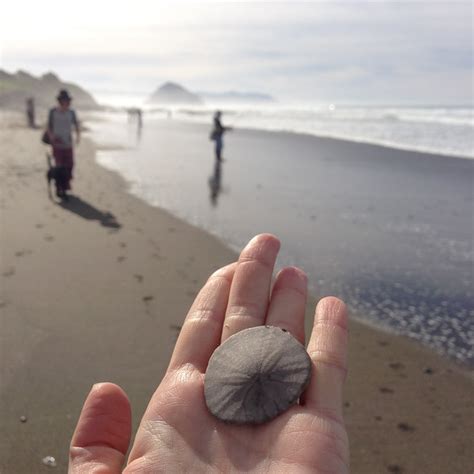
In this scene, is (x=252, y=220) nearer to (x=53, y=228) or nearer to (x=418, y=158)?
(x=53, y=228)

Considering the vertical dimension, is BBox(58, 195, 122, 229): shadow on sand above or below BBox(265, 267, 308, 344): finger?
below

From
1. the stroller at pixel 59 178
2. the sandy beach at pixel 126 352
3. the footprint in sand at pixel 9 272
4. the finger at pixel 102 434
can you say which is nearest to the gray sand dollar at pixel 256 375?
the finger at pixel 102 434

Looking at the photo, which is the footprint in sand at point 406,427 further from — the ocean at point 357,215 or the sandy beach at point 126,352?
the ocean at point 357,215

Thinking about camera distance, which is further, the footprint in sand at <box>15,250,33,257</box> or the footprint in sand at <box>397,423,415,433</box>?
the footprint in sand at <box>15,250,33,257</box>

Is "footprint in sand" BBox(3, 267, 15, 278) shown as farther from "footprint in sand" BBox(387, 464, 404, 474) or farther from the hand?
"footprint in sand" BBox(387, 464, 404, 474)

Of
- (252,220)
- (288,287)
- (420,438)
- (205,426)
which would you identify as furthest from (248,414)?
(252,220)

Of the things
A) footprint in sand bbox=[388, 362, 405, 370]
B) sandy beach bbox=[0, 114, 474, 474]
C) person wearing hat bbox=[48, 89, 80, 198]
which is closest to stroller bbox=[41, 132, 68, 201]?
person wearing hat bbox=[48, 89, 80, 198]
